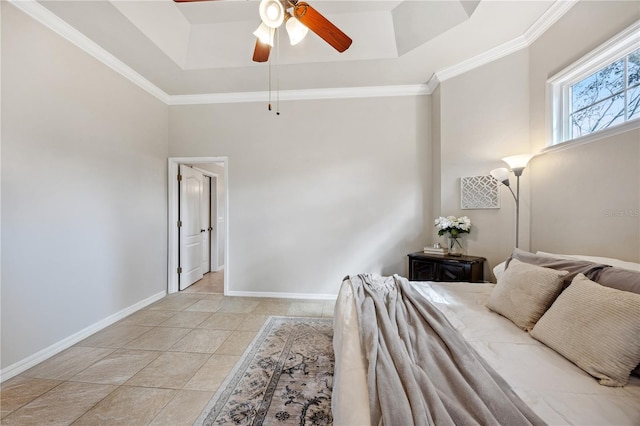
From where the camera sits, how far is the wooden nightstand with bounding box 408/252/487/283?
2.44 metres

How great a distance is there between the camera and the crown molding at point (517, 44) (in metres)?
1.99

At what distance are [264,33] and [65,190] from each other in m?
2.31

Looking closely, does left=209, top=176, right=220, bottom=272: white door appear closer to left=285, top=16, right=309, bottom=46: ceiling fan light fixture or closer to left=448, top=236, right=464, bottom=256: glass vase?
left=285, top=16, right=309, bottom=46: ceiling fan light fixture

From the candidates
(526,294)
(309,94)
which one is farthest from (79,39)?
(526,294)

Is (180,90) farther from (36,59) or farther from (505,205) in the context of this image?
(505,205)

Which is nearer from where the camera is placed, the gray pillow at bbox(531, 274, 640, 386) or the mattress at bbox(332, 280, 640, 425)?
the mattress at bbox(332, 280, 640, 425)

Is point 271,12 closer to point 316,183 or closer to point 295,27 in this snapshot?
point 295,27

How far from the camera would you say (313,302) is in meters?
3.21

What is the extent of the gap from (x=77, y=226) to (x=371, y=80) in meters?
3.68

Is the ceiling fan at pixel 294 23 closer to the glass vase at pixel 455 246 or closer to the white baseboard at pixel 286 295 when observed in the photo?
the glass vase at pixel 455 246

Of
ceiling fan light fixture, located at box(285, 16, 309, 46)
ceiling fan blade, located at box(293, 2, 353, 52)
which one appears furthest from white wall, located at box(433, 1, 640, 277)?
ceiling fan light fixture, located at box(285, 16, 309, 46)

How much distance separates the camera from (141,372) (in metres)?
1.81

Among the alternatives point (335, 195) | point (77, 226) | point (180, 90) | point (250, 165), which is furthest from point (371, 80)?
point (77, 226)

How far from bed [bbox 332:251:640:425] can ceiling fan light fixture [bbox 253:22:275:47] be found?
6.52 ft
